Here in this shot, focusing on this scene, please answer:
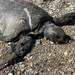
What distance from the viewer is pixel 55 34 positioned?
3.76 meters

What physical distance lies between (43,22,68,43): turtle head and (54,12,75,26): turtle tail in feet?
1.06

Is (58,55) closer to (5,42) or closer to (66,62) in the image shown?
(66,62)

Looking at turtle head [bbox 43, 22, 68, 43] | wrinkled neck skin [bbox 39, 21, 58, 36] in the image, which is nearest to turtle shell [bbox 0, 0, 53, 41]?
wrinkled neck skin [bbox 39, 21, 58, 36]

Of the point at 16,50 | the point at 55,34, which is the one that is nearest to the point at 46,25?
the point at 55,34

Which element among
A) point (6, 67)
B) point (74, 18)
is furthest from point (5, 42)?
point (74, 18)

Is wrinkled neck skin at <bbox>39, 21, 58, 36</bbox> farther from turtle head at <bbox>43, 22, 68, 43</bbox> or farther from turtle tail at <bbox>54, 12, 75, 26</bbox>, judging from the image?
turtle tail at <bbox>54, 12, 75, 26</bbox>

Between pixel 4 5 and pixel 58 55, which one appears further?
pixel 4 5

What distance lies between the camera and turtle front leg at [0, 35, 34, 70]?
11.7 ft

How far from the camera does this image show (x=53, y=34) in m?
3.78

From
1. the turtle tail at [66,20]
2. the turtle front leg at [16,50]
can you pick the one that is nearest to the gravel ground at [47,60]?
the turtle front leg at [16,50]

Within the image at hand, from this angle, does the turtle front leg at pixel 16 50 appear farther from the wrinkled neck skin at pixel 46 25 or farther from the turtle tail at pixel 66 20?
the turtle tail at pixel 66 20

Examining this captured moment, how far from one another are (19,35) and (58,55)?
63cm

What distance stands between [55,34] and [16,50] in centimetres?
56

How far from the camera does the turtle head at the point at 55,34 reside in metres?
3.76
